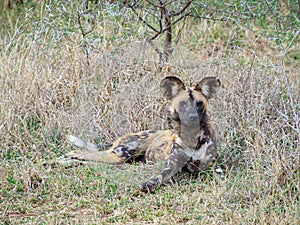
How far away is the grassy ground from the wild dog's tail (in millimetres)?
81

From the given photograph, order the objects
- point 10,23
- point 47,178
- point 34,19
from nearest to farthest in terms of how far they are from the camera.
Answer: point 47,178 → point 34,19 → point 10,23

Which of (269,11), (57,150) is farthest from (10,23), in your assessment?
(269,11)

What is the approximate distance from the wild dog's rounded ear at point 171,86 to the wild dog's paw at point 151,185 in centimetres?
70

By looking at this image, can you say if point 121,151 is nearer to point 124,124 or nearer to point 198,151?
point 124,124

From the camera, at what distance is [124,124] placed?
16.6 feet

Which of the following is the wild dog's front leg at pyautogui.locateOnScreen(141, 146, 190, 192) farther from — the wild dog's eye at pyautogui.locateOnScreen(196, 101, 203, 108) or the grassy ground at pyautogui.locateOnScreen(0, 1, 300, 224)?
the wild dog's eye at pyautogui.locateOnScreen(196, 101, 203, 108)

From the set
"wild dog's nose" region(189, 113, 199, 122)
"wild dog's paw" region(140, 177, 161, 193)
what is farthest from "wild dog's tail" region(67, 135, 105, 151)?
"wild dog's nose" region(189, 113, 199, 122)

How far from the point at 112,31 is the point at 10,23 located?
7.07 feet

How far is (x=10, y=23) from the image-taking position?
291 inches

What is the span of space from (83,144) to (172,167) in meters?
0.96

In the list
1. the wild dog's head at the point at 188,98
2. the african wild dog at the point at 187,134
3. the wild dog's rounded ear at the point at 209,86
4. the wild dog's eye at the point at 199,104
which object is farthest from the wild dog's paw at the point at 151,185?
the wild dog's rounded ear at the point at 209,86

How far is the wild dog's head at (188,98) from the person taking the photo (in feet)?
13.3

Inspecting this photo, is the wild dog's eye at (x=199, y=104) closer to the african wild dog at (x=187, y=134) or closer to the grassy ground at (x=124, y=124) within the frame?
the african wild dog at (x=187, y=134)

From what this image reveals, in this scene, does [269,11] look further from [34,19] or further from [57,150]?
[34,19]
